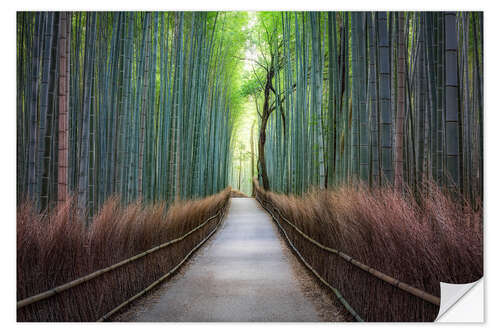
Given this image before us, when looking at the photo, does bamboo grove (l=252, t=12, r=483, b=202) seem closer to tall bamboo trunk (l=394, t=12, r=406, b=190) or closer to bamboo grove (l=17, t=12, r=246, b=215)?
tall bamboo trunk (l=394, t=12, r=406, b=190)

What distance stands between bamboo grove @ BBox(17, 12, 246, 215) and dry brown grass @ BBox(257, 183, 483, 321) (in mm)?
1700

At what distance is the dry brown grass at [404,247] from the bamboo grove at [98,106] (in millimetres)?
1700

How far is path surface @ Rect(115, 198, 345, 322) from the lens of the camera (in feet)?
7.91

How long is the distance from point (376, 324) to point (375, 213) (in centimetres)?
58

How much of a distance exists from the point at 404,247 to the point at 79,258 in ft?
5.38

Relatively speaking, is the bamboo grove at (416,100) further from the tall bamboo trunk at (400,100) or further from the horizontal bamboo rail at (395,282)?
the horizontal bamboo rail at (395,282)

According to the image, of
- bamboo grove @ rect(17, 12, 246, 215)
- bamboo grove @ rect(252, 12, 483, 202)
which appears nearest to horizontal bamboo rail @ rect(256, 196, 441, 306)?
bamboo grove @ rect(252, 12, 483, 202)

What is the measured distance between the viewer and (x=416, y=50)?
2.85m

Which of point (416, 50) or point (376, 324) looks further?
point (416, 50)
